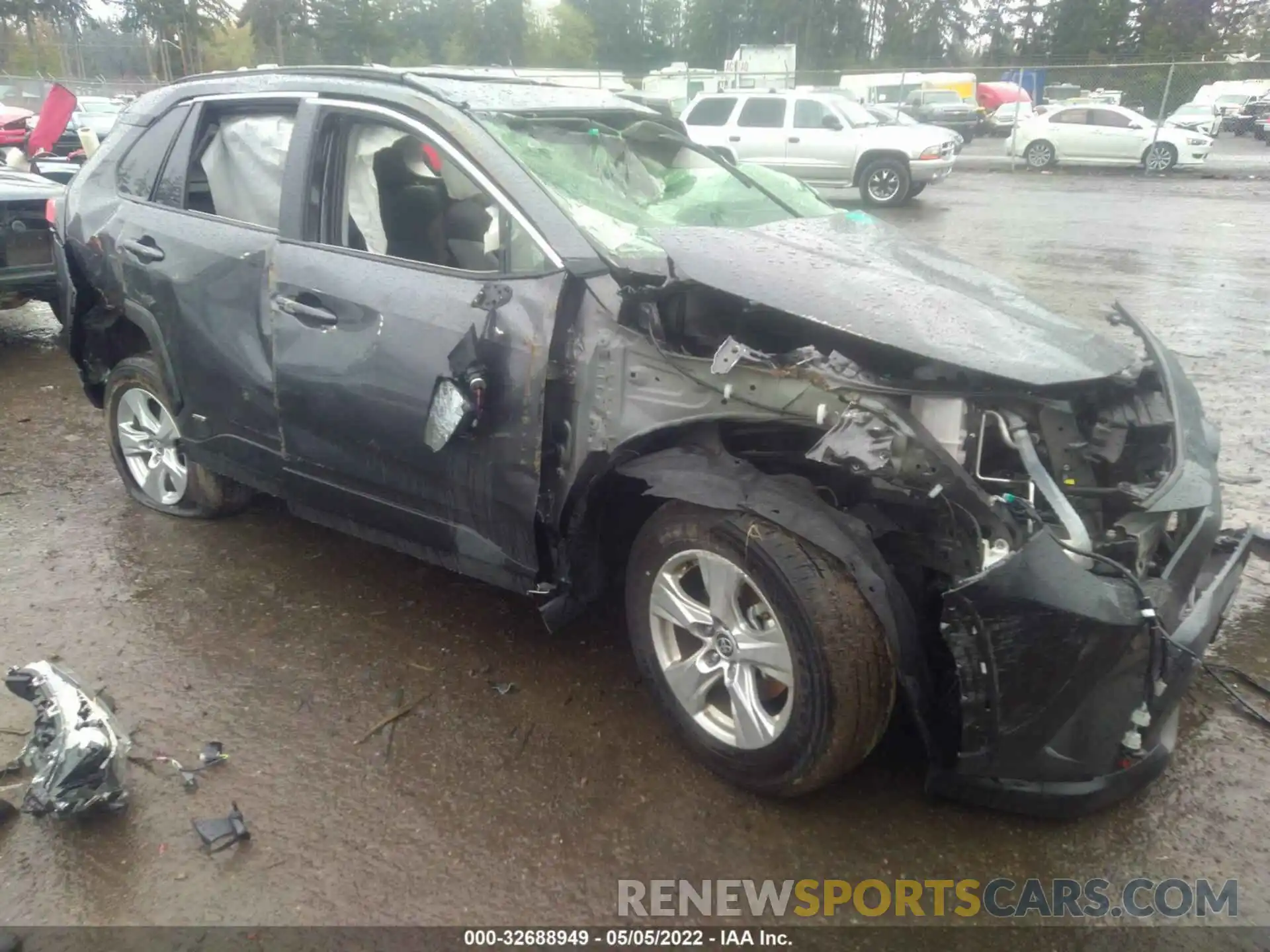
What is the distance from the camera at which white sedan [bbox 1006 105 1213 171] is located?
67.0 ft

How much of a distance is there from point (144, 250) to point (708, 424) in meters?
2.62

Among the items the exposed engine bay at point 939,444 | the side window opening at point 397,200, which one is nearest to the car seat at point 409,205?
the side window opening at point 397,200

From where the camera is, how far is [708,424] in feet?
8.61

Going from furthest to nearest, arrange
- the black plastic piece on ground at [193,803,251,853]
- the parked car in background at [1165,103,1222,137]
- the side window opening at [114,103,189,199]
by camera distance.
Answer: the parked car in background at [1165,103,1222,137], the side window opening at [114,103,189,199], the black plastic piece on ground at [193,803,251,853]

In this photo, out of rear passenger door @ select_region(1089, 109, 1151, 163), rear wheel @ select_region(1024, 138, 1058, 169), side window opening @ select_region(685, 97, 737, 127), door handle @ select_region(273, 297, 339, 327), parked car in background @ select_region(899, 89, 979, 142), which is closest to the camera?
door handle @ select_region(273, 297, 339, 327)

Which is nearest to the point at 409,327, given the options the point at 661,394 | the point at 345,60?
the point at 661,394

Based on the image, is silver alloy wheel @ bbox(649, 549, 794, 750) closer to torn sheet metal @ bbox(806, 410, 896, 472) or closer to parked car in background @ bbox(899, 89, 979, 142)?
torn sheet metal @ bbox(806, 410, 896, 472)

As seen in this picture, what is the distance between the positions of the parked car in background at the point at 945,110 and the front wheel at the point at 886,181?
47.6 feet

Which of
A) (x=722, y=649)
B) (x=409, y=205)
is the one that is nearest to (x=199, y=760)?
(x=722, y=649)

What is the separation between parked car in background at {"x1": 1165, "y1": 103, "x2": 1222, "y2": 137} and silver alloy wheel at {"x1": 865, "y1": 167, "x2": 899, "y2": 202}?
12723 millimetres

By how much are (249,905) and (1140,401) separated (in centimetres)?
292

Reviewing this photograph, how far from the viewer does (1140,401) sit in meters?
2.96

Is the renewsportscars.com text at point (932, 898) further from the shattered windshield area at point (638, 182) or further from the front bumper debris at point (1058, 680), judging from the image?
the shattered windshield area at point (638, 182)

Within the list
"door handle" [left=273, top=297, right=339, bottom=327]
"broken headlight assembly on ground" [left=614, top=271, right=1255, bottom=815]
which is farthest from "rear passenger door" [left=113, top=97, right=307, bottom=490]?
"broken headlight assembly on ground" [left=614, top=271, right=1255, bottom=815]
